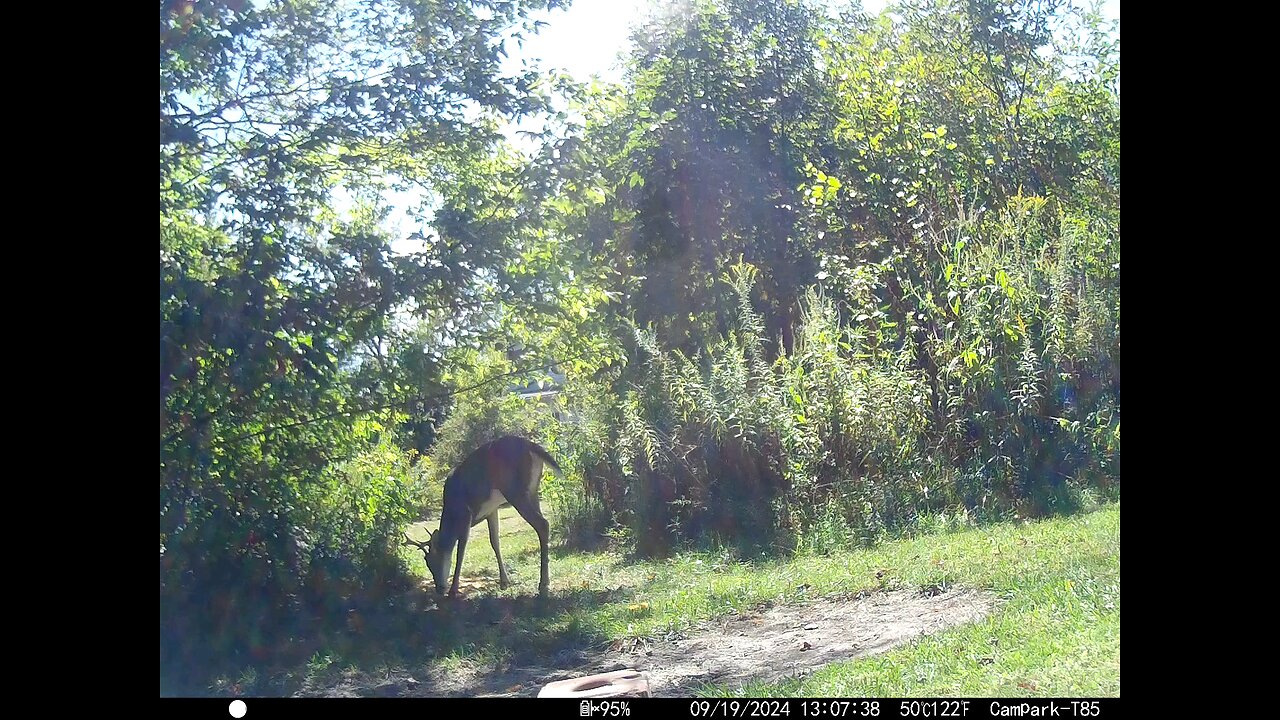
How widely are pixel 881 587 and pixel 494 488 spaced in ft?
13.0

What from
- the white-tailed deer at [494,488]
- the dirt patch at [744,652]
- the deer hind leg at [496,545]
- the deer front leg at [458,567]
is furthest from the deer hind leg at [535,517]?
the dirt patch at [744,652]

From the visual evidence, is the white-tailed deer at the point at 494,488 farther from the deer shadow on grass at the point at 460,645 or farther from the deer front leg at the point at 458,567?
the deer shadow on grass at the point at 460,645

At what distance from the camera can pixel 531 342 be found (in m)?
8.86

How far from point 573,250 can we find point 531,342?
0.96 metres

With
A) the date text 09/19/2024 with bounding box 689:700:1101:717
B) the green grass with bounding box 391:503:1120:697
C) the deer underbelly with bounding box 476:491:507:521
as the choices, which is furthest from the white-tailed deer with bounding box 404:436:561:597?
the date text 09/19/2024 with bounding box 689:700:1101:717

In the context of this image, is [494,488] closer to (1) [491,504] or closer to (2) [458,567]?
(1) [491,504]

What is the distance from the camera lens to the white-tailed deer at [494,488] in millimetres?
9094

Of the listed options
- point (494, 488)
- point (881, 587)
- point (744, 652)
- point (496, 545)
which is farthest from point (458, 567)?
point (881, 587)

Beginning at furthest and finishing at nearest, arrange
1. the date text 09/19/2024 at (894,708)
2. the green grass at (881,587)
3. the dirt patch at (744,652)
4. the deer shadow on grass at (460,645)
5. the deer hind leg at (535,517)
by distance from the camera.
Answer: the deer hind leg at (535,517)
the deer shadow on grass at (460,645)
the dirt patch at (744,652)
the green grass at (881,587)
the date text 09/19/2024 at (894,708)

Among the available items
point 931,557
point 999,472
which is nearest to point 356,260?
point 931,557

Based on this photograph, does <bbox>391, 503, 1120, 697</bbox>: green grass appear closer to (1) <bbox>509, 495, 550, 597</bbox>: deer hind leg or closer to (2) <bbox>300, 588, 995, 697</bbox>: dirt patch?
(2) <bbox>300, 588, 995, 697</bbox>: dirt patch

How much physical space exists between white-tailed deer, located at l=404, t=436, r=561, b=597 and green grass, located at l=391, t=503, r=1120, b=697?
537 millimetres

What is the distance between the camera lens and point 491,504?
924 cm
